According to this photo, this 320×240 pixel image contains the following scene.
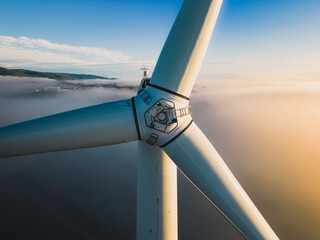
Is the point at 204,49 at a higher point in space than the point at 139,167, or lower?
higher

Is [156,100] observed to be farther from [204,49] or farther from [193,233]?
[193,233]

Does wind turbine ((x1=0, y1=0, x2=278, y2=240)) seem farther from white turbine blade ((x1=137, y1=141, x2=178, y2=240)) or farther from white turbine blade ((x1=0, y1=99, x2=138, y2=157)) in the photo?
white turbine blade ((x1=137, y1=141, x2=178, y2=240))

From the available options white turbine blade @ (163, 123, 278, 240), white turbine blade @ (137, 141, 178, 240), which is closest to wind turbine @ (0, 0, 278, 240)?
white turbine blade @ (163, 123, 278, 240)

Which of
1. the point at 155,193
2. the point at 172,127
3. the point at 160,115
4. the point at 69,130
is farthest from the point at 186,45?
the point at 155,193

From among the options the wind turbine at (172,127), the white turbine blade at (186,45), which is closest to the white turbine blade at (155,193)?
the wind turbine at (172,127)

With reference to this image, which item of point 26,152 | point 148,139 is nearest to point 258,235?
point 148,139

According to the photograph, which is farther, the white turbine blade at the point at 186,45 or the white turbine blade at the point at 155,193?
the white turbine blade at the point at 155,193

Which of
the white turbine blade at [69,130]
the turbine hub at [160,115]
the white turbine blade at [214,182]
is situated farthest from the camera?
the white turbine blade at [214,182]

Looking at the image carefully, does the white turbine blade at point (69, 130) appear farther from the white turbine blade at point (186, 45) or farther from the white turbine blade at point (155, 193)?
the white turbine blade at point (155, 193)
